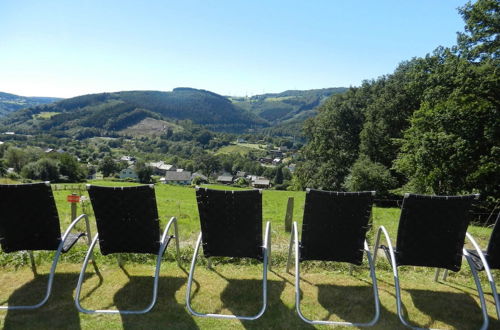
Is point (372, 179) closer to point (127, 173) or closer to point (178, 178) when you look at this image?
point (178, 178)

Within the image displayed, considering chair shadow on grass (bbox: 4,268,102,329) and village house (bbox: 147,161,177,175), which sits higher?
chair shadow on grass (bbox: 4,268,102,329)

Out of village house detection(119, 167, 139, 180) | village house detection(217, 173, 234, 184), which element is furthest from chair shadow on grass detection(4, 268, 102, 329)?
village house detection(217, 173, 234, 184)

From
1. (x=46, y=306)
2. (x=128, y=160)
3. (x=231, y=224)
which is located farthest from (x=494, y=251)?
(x=128, y=160)

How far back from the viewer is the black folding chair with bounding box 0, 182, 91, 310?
11.7ft

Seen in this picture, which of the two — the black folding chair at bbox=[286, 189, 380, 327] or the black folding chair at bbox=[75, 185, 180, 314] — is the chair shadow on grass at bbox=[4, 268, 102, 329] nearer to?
the black folding chair at bbox=[75, 185, 180, 314]

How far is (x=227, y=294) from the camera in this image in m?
3.72

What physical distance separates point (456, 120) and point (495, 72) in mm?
2446

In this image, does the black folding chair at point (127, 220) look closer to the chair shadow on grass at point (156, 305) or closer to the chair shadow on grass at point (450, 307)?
the chair shadow on grass at point (156, 305)

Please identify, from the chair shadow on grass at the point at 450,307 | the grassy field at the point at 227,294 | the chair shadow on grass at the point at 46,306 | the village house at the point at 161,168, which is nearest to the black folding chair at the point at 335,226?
the grassy field at the point at 227,294

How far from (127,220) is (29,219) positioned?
123 centimetres

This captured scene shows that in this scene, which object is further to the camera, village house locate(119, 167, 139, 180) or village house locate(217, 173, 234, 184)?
village house locate(217, 173, 234, 184)

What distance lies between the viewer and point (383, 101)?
24.2m

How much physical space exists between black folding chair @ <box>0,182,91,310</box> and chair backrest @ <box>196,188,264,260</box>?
1819 millimetres

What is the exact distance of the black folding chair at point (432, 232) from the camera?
10.9 feet
